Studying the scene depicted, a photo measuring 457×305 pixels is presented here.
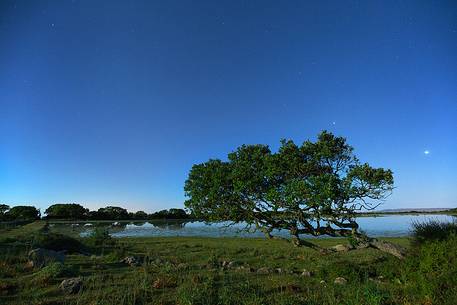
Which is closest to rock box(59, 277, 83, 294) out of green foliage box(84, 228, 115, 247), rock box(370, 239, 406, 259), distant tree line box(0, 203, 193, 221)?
rock box(370, 239, 406, 259)

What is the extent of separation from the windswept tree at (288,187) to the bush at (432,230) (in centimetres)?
267

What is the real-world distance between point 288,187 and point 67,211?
5285 inches

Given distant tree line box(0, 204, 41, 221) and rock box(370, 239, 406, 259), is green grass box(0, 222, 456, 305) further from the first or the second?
distant tree line box(0, 204, 41, 221)

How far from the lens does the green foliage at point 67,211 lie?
429 ft

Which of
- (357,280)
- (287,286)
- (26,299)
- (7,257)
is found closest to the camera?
(26,299)

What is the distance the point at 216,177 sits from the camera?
19594 millimetres

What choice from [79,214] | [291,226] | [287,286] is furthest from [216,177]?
[79,214]

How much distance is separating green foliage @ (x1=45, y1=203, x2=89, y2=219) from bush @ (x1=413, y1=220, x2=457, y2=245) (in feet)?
453

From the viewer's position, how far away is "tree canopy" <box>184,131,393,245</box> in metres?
17.1

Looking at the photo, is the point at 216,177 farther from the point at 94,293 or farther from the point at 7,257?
the point at 7,257

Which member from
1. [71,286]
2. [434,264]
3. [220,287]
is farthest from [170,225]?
[434,264]

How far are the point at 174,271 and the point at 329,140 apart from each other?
1119 cm

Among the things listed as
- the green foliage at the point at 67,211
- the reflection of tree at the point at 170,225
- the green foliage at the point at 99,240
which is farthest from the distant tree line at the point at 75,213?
the green foliage at the point at 99,240

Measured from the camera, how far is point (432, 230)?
1448cm
